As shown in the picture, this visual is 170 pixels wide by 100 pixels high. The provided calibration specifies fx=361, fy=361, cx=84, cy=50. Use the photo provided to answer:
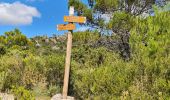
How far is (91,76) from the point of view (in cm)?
1009

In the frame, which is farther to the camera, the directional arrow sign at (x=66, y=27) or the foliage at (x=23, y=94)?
the directional arrow sign at (x=66, y=27)

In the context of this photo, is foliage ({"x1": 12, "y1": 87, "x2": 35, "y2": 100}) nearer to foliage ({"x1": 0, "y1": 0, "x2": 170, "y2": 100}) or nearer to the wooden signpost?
foliage ({"x1": 0, "y1": 0, "x2": 170, "y2": 100})

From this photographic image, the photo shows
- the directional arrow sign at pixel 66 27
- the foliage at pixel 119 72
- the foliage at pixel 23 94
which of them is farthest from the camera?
the directional arrow sign at pixel 66 27

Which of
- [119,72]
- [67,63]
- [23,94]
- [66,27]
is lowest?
[23,94]

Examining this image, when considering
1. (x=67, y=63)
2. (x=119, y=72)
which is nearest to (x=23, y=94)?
(x=67, y=63)

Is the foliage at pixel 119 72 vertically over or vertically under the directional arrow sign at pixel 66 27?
under

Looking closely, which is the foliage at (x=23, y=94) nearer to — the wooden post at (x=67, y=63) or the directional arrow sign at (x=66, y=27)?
the wooden post at (x=67, y=63)

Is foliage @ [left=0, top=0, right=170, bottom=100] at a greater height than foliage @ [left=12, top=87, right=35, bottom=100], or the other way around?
foliage @ [left=0, top=0, right=170, bottom=100]

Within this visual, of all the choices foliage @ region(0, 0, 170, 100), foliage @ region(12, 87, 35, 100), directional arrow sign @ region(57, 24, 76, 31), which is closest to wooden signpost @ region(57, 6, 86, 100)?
directional arrow sign @ region(57, 24, 76, 31)

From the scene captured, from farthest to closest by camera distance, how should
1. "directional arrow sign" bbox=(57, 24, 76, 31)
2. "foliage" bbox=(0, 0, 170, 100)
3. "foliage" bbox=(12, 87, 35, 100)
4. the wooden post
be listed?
"directional arrow sign" bbox=(57, 24, 76, 31) → the wooden post → "foliage" bbox=(12, 87, 35, 100) → "foliage" bbox=(0, 0, 170, 100)

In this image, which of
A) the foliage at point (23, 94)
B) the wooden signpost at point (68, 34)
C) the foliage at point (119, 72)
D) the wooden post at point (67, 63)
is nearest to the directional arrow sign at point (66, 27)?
the wooden signpost at point (68, 34)

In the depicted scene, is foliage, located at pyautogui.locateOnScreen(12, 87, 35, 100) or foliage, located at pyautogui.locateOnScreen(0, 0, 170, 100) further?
foliage, located at pyautogui.locateOnScreen(12, 87, 35, 100)

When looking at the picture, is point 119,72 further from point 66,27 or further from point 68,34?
point 66,27

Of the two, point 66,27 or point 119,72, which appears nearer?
point 119,72
